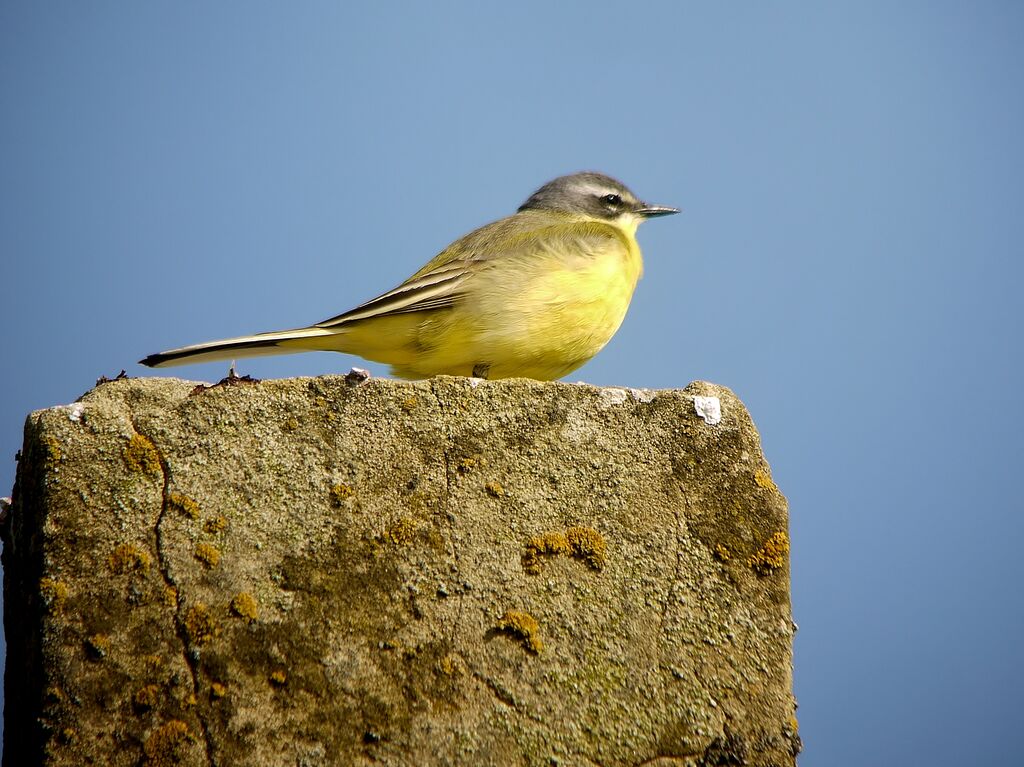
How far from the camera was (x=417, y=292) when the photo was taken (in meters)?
5.95

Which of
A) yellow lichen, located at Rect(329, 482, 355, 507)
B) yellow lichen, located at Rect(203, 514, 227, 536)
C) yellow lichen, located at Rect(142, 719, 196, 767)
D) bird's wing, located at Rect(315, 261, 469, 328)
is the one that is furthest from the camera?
bird's wing, located at Rect(315, 261, 469, 328)

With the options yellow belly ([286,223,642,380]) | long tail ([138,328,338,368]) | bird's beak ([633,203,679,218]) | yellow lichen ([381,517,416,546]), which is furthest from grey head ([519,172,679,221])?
yellow lichen ([381,517,416,546])

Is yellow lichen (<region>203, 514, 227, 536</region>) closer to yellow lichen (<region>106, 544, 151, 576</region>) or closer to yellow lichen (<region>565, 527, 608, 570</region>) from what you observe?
yellow lichen (<region>106, 544, 151, 576</region>)

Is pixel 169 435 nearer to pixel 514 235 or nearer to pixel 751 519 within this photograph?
pixel 751 519

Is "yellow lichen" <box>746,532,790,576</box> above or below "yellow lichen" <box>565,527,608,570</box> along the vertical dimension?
below

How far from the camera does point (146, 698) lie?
10.7 feet

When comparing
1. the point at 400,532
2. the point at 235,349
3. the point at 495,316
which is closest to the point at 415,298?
the point at 495,316

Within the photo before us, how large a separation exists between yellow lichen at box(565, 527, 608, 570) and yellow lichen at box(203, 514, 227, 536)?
4.14 feet

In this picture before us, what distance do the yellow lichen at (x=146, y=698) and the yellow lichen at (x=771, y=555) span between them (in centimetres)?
220

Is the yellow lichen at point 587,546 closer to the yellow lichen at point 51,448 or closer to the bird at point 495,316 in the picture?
the yellow lichen at point 51,448

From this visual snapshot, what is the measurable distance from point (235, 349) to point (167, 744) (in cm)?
239

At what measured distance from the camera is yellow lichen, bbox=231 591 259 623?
3.38m

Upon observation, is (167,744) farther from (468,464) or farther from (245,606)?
(468,464)

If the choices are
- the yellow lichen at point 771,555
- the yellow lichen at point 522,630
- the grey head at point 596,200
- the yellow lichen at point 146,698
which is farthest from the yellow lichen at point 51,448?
the grey head at point 596,200
